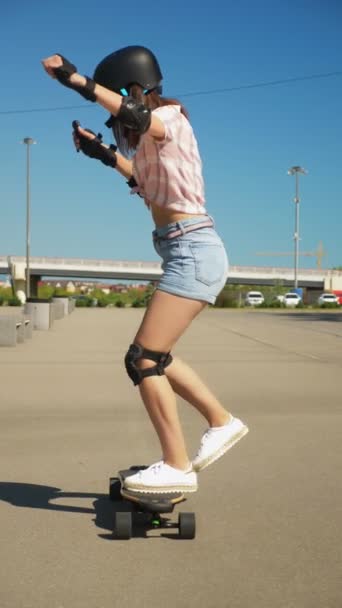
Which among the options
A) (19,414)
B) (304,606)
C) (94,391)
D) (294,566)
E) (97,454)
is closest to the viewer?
(304,606)

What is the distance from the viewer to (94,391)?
6902 mm

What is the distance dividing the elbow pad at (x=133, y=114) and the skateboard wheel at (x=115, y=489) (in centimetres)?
155

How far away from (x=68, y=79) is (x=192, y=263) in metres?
0.86

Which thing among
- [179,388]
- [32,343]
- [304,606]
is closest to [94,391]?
[179,388]

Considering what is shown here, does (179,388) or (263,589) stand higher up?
(179,388)

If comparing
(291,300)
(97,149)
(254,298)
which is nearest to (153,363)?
(97,149)

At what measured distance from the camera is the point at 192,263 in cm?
283

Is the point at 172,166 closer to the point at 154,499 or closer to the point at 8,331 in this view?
the point at 154,499

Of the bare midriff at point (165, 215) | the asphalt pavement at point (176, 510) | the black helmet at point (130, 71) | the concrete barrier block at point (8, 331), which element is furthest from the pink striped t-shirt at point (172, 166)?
the concrete barrier block at point (8, 331)

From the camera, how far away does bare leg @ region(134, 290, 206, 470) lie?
9.14 feet

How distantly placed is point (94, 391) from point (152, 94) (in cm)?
446

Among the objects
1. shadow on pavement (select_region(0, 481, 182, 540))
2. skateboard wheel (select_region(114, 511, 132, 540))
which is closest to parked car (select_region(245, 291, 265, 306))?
shadow on pavement (select_region(0, 481, 182, 540))

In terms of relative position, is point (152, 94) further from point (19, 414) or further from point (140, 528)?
point (19, 414)

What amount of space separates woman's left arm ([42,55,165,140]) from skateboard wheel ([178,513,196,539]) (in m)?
1.54
